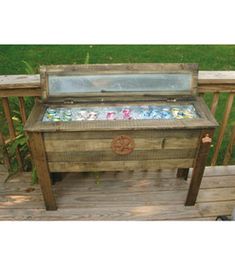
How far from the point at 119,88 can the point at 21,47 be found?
4.91 m

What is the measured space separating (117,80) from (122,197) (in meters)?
1.20

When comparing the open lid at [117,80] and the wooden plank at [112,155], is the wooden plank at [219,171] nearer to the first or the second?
the wooden plank at [112,155]

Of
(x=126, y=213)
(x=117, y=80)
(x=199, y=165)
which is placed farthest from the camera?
(x=126, y=213)

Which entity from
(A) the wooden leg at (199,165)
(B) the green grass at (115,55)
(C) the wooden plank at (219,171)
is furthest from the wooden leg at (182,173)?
(B) the green grass at (115,55)

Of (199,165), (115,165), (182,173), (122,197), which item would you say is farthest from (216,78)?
(122,197)

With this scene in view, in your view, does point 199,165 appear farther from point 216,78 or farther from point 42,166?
point 42,166

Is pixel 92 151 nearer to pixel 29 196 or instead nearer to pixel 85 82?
pixel 85 82

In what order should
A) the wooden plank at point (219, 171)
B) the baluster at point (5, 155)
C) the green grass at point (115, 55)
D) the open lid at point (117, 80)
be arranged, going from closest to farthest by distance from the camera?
the open lid at point (117, 80)
the baluster at point (5, 155)
the wooden plank at point (219, 171)
the green grass at point (115, 55)

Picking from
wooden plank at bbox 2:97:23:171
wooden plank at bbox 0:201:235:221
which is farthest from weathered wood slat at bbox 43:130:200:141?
wooden plank at bbox 0:201:235:221

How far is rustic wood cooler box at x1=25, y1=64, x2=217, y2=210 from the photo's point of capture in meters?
2.47

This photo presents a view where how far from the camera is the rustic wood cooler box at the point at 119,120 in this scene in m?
2.47

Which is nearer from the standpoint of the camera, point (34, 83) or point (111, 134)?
point (111, 134)

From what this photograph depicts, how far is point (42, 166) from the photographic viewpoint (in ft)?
8.74

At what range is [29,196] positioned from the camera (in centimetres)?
318
